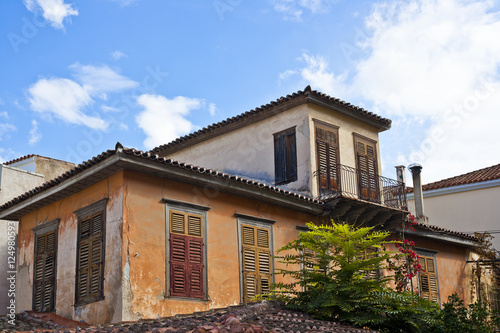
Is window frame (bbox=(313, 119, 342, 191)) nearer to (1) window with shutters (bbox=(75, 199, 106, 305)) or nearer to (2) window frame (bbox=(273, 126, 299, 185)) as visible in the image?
(2) window frame (bbox=(273, 126, 299, 185))

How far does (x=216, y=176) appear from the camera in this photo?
1344cm

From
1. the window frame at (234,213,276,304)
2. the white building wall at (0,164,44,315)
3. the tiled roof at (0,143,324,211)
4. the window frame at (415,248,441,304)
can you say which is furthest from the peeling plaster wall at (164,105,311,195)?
the white building wall at (0,164,44,315)

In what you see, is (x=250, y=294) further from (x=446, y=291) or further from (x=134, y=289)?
(x=446, y=291)

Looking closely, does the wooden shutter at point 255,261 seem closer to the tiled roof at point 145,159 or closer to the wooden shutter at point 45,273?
the tiled roof at point 145,159

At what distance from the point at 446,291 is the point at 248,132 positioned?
8360 mm

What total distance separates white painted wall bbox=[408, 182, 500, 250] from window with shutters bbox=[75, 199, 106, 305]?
643 inches

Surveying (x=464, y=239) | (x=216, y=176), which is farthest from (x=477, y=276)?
(x=216, y=176)

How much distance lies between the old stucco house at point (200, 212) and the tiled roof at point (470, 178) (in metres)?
5.70

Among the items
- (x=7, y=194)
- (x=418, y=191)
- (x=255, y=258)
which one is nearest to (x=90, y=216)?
(x=255, y=258)

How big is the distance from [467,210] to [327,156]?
986 cm

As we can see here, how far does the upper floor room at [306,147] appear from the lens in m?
17.1

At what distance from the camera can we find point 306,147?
55.9ft

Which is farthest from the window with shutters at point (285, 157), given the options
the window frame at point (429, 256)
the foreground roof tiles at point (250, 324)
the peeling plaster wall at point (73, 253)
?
the foreground roof tiles at point (250, 324)

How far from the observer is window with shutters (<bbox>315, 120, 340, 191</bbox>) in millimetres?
17062
